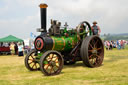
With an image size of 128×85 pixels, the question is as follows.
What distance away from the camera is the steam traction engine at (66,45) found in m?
6.87

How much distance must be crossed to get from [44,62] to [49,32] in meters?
1.49

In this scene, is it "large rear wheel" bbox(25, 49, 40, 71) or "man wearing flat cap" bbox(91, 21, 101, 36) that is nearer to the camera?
"large rear wheel" bbox(25, 49, 40, 71)

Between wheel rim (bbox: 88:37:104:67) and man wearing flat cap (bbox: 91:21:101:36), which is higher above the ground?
man wearing flat cap (bbox: 91:21:101:36)

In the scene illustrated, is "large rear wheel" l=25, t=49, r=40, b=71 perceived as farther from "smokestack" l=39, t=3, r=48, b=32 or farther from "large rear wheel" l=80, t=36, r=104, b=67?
"large rear wheel" l=80, t=36, r=104, b=67

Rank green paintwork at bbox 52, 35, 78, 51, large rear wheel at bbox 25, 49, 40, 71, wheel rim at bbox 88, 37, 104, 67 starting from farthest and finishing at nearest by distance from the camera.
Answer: wheel rim at bbox 88, 37, 104, 67 → large rear wheel at bbox 25, 49, 40, 71 → green paintwork at bbox 52, 35, 78, 51

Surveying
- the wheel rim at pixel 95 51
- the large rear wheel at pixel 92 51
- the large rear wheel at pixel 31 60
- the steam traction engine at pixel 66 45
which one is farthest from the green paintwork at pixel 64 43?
the large rear wheel at pixel 31 60

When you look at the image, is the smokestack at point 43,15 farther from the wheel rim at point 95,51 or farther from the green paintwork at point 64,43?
the wheel rim at point 95,51

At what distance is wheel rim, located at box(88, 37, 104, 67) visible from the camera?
25.9ft

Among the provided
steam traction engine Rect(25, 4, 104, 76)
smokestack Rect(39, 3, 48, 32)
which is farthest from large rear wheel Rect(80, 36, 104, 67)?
smokestack Rect(39, 3, 48, 32)

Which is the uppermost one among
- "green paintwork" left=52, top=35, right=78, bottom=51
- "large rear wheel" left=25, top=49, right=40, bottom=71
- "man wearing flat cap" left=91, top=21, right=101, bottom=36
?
"man wearing flat cap" left=91, top=21, right=101, bottom=36

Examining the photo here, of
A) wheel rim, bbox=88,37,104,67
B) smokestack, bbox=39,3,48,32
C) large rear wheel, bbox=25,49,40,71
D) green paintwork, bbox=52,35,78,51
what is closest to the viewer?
smokestack, bbox=39,3,48,32

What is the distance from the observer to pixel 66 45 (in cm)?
754

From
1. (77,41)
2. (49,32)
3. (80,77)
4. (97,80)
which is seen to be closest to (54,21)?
(49,32)

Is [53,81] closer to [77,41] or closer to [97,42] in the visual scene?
[77,41]
